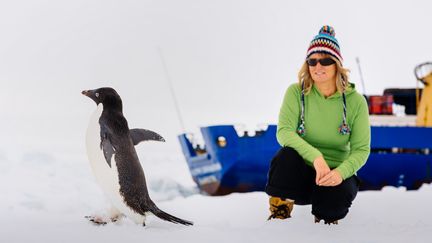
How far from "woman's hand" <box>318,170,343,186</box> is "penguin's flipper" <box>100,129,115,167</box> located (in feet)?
2.01

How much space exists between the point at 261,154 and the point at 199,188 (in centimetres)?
66

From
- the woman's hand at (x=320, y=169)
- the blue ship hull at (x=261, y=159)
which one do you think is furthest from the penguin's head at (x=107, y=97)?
the blue ship hull at (x=261, y=159)

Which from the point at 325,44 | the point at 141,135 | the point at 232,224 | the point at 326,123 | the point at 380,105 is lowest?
the point at 380,105

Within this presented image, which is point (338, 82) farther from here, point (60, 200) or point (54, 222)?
point (60, 200)

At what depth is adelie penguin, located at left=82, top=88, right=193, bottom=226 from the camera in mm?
1513

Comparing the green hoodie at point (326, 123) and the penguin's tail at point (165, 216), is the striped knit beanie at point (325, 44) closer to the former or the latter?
the green hoodie at point (326, 123)

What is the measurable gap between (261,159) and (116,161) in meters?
2.27

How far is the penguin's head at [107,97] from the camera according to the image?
1.54 m

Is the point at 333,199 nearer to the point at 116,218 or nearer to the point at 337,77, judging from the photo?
the point at 337,77

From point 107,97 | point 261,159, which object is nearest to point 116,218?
point 107,97

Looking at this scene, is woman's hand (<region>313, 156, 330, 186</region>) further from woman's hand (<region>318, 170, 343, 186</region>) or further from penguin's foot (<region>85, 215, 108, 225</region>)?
penguin's foot (<region>85, 215, 108, 225</region>)

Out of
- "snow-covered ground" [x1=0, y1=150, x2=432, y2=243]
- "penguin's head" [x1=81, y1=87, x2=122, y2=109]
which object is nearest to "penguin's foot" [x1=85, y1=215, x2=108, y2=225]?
"snow-covered ground" [x1=0, y1=150, x2=432, y2=243]

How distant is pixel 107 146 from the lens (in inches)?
59.9

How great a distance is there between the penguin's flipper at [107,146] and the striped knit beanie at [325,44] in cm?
64
